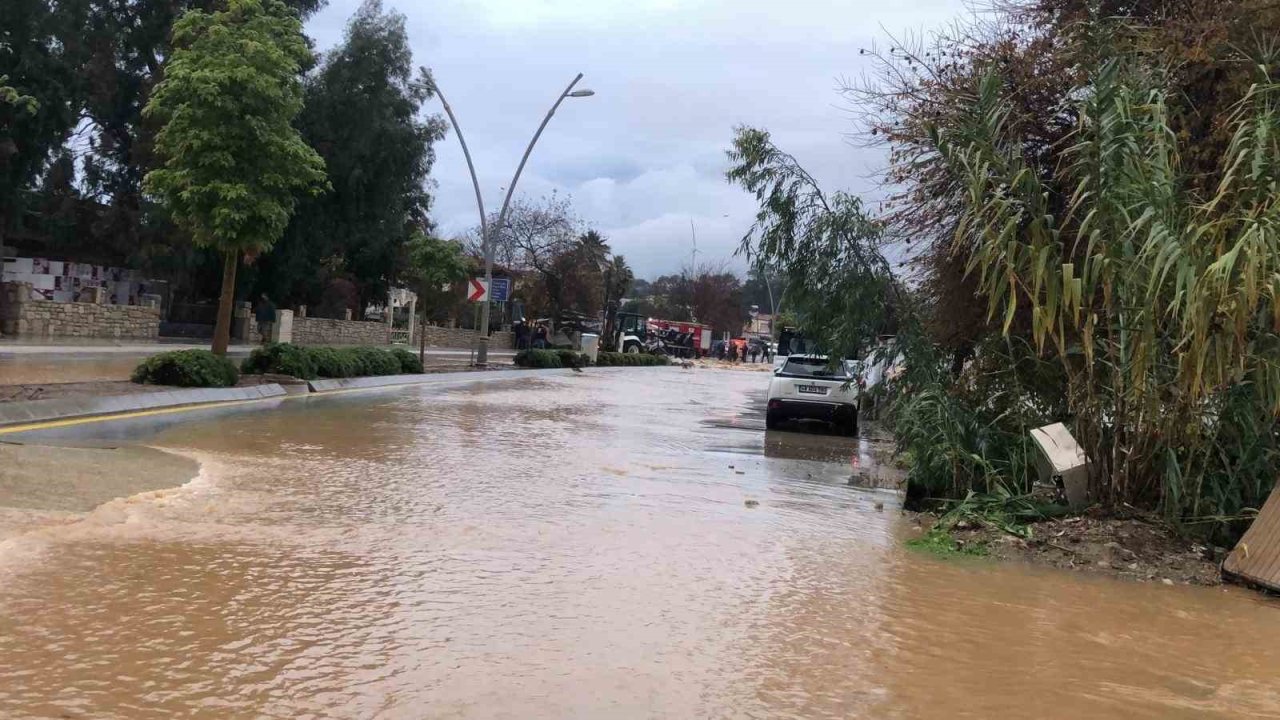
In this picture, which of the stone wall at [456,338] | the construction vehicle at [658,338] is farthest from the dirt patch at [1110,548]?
the construction vehicle at [658,338]

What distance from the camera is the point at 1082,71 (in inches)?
360

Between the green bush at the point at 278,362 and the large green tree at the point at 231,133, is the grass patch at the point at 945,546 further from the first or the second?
the green bush at the point at 278,362

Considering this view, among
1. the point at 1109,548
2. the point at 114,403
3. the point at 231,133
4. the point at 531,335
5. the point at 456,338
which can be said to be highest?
the point at 231,133

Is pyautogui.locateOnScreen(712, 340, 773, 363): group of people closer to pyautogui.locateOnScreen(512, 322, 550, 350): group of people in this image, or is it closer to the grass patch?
pyautogui.locateOnScreen(512, 322, 550, 350): group of people

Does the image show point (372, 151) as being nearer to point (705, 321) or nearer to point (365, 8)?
point (365, 8)

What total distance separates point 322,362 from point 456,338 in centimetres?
3238

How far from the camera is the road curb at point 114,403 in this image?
11.4m

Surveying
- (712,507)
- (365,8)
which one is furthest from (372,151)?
(712,507)

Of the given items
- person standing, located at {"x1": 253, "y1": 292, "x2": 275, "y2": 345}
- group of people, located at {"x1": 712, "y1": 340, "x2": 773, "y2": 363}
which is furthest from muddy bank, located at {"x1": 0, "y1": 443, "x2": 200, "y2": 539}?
group of people, located at {"x1": 712, "y1": 340, "x2": 773, "y2": 363}

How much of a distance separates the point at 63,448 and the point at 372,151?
31.2 metres

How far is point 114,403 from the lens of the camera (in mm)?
13125

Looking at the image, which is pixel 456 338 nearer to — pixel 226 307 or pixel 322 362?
pixel 322 362

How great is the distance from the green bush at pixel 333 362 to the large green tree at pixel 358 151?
16.9 metres

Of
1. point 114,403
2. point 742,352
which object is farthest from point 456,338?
point 114,403
